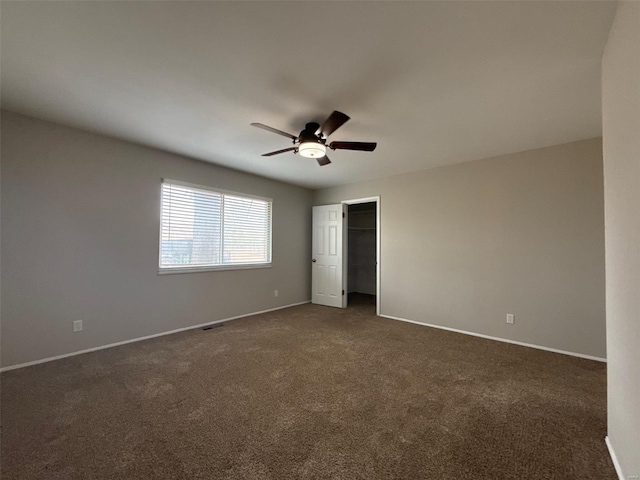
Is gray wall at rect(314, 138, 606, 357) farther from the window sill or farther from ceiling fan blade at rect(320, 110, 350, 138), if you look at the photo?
ceiling fan blade at rect(320, 110, 350, 138)

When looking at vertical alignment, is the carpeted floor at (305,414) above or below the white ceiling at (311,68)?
below

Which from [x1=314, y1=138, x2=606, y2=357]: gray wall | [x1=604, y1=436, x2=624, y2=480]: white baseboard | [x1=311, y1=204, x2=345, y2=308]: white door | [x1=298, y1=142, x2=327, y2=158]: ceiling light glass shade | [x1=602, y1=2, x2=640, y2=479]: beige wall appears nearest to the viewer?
[x1=602, y1=2, x2=640, y2=479]: beige wall

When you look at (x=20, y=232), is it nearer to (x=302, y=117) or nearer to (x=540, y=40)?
(x=302, y=117)

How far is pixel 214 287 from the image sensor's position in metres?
4.21

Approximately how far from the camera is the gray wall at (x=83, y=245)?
261 centimetres

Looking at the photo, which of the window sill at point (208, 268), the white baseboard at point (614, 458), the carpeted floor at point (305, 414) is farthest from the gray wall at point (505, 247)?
the window sill at point (208, 268)

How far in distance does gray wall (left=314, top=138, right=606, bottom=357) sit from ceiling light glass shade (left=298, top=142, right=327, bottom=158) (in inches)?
93.5

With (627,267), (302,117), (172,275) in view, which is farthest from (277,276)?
(627,267)

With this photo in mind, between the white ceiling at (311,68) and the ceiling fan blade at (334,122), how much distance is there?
0.22m

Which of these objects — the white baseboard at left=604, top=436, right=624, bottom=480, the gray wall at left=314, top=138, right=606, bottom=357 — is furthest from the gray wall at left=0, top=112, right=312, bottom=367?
the white baseboard at left=604, top=436, right=624, bottom=480

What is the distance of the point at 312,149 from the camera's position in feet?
8.52

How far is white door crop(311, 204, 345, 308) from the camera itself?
210 inches

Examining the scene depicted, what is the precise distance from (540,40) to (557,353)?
3335 millimetres

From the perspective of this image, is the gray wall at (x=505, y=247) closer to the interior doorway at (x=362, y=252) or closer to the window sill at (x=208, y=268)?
the interior doorway at (x=362, y=252)
